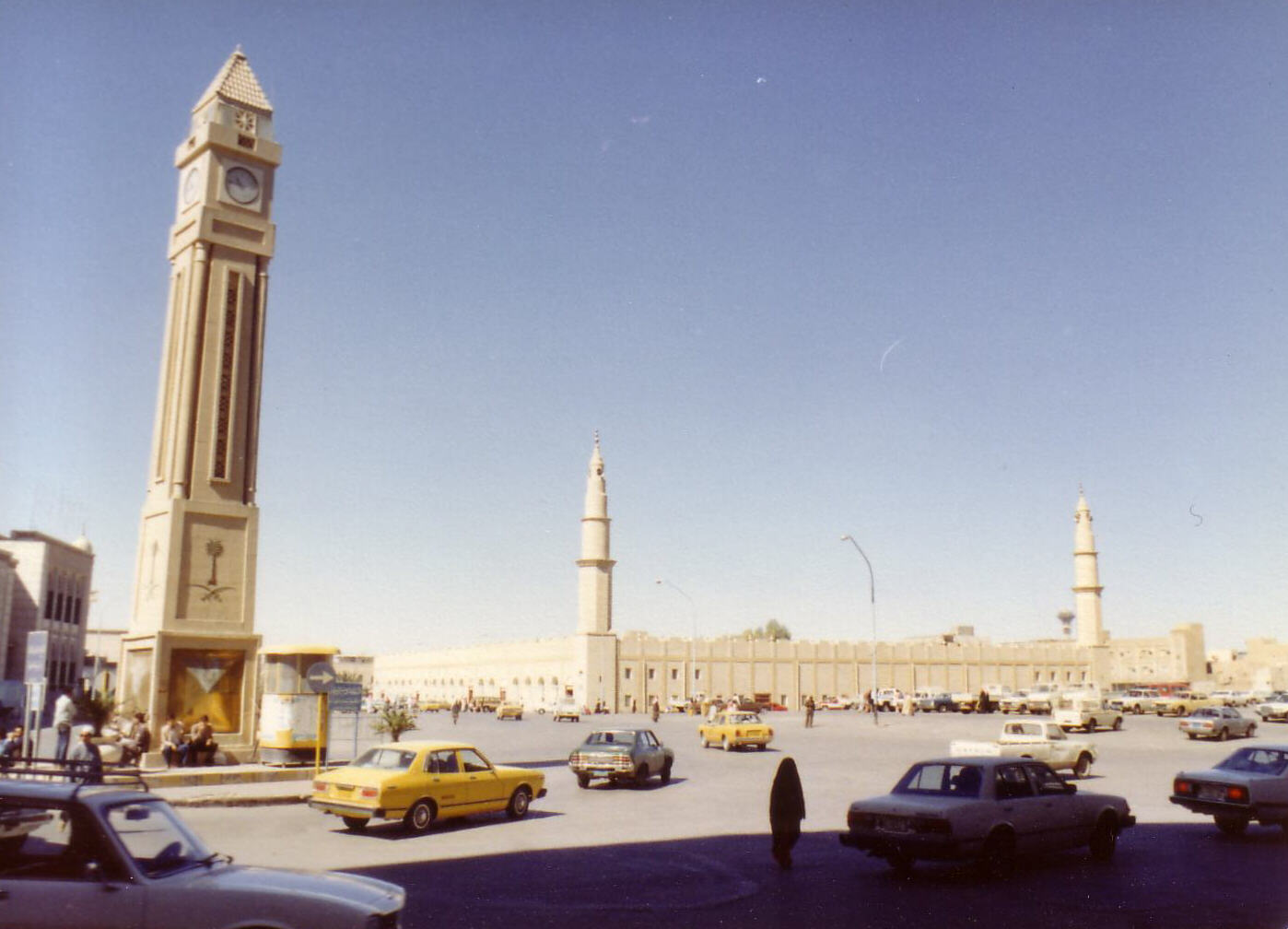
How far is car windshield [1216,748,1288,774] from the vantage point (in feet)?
48.6

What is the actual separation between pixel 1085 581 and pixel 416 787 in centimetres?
9048

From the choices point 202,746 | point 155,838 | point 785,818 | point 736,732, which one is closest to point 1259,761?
point 785,818

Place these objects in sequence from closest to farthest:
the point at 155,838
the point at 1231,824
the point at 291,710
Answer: the point at 155,838
the point at 1231,824
the point at 291,710

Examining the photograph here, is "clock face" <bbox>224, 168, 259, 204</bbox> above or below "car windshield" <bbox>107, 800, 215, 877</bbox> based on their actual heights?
above

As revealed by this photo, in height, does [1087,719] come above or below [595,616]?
below

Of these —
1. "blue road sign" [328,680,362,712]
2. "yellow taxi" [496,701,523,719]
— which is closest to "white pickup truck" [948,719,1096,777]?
"blue road sign" [328,680,362,712]

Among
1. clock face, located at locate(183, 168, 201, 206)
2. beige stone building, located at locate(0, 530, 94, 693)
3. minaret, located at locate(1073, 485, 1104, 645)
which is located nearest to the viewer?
clock face, located at locate(183, 168, 201, 206)

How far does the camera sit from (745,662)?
8831 centimetres

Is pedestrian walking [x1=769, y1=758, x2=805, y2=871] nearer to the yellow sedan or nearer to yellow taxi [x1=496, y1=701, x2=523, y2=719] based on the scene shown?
the yellow sedan

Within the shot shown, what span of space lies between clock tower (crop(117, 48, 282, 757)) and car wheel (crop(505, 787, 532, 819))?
419 inches

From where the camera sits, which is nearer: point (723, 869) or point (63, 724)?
point (723, 869)

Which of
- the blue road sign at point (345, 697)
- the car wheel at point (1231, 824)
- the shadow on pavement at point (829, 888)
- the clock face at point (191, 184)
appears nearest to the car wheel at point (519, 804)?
the shadow on pavement at point (829, 888)

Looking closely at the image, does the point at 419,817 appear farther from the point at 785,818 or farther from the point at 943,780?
the point at 943,780

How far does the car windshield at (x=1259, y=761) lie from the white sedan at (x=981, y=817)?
10.9 ft
